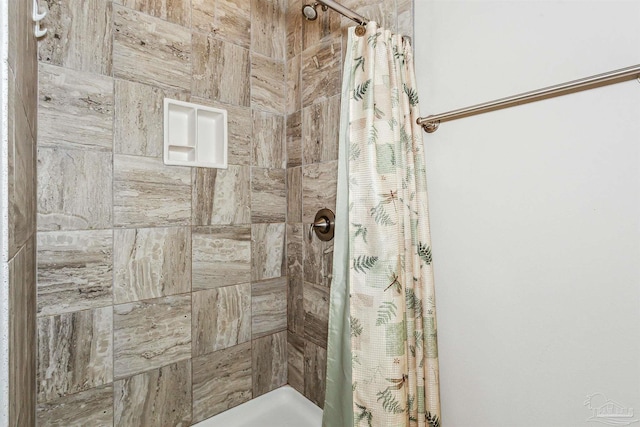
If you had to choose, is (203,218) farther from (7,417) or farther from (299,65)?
(7,417)

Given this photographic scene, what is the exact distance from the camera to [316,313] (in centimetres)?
148

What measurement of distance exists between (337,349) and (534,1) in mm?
1201

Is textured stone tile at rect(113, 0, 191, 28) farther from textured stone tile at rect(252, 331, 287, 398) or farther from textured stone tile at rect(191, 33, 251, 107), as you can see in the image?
textured stone tile at rect(252, 331, 287, 398)

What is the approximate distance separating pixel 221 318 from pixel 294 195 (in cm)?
68

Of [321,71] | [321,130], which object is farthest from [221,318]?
[321,71]

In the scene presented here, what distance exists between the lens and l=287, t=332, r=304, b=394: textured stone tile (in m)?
1.55

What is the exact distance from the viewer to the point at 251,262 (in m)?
1.50

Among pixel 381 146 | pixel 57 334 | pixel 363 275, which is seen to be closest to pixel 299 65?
pixel 381 146

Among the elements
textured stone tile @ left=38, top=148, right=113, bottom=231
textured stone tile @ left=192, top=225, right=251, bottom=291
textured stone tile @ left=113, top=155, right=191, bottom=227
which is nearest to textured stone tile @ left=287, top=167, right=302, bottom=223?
textured stone tile @ left=192, top=225, right=251, bottom=291

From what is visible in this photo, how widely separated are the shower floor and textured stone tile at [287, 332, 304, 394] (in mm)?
46

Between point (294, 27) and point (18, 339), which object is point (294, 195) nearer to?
point (294, 27)

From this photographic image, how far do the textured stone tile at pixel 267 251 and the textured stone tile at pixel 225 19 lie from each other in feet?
2.94

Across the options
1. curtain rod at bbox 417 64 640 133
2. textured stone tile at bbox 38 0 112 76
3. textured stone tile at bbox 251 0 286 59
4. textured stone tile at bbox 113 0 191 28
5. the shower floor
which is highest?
textured stone tile at bbox 251 0 286 59

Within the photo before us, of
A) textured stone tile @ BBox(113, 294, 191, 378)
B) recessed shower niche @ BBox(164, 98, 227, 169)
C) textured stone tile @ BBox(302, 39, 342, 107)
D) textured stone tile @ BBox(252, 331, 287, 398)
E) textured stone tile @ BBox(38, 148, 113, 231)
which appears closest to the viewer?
textured stone tile @ BBox(38, 148, 113, 231)
